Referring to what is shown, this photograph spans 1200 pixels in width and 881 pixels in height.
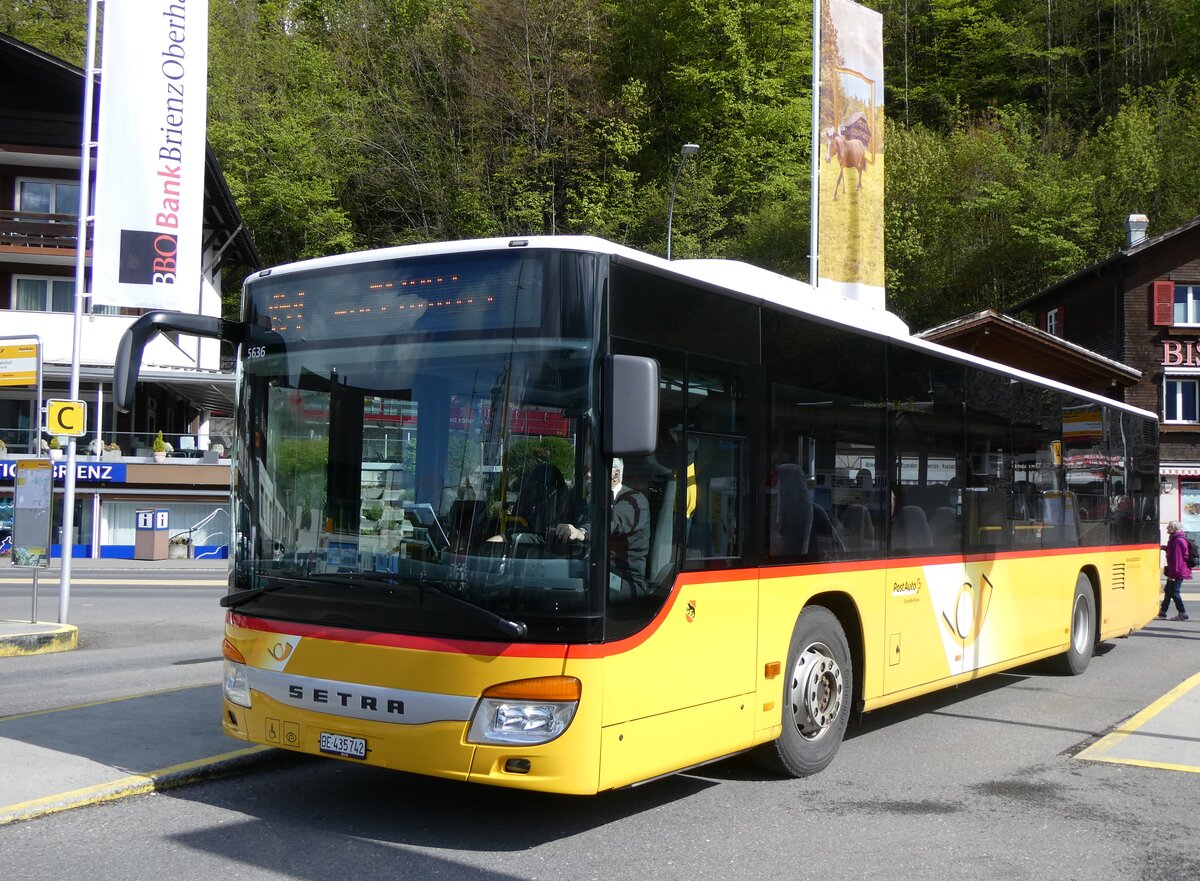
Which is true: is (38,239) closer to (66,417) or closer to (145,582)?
(145,582)

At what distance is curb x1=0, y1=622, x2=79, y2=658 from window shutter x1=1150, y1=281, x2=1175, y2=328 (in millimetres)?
38011

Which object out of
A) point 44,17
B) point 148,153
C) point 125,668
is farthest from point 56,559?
point 44,17

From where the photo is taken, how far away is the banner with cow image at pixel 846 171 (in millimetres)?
17938

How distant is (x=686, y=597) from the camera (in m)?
5.91

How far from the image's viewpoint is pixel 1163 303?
134 feet

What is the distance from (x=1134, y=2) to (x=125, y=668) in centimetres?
6216

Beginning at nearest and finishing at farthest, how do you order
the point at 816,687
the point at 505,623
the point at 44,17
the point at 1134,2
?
1. the point at 505,623
2. the point at 816,687
3. the point at 44,17
4. the point at 1134,2

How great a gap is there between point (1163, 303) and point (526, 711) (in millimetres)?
41550

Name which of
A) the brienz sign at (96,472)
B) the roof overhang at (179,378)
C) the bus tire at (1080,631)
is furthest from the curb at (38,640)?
the brienz sign at (96,472)

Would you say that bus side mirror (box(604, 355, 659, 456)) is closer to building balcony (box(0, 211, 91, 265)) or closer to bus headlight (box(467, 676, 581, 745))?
bus headlight (box(467, 676, 581, 745))

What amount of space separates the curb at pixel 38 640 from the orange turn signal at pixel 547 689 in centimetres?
1024

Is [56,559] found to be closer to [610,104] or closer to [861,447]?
[610,104]

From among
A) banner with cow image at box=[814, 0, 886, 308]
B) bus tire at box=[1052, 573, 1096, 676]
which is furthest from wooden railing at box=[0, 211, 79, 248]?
bus tire at box=[1052, 573, 1096, 676]

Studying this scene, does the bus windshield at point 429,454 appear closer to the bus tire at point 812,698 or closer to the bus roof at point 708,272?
the bus roof at point 708,272
